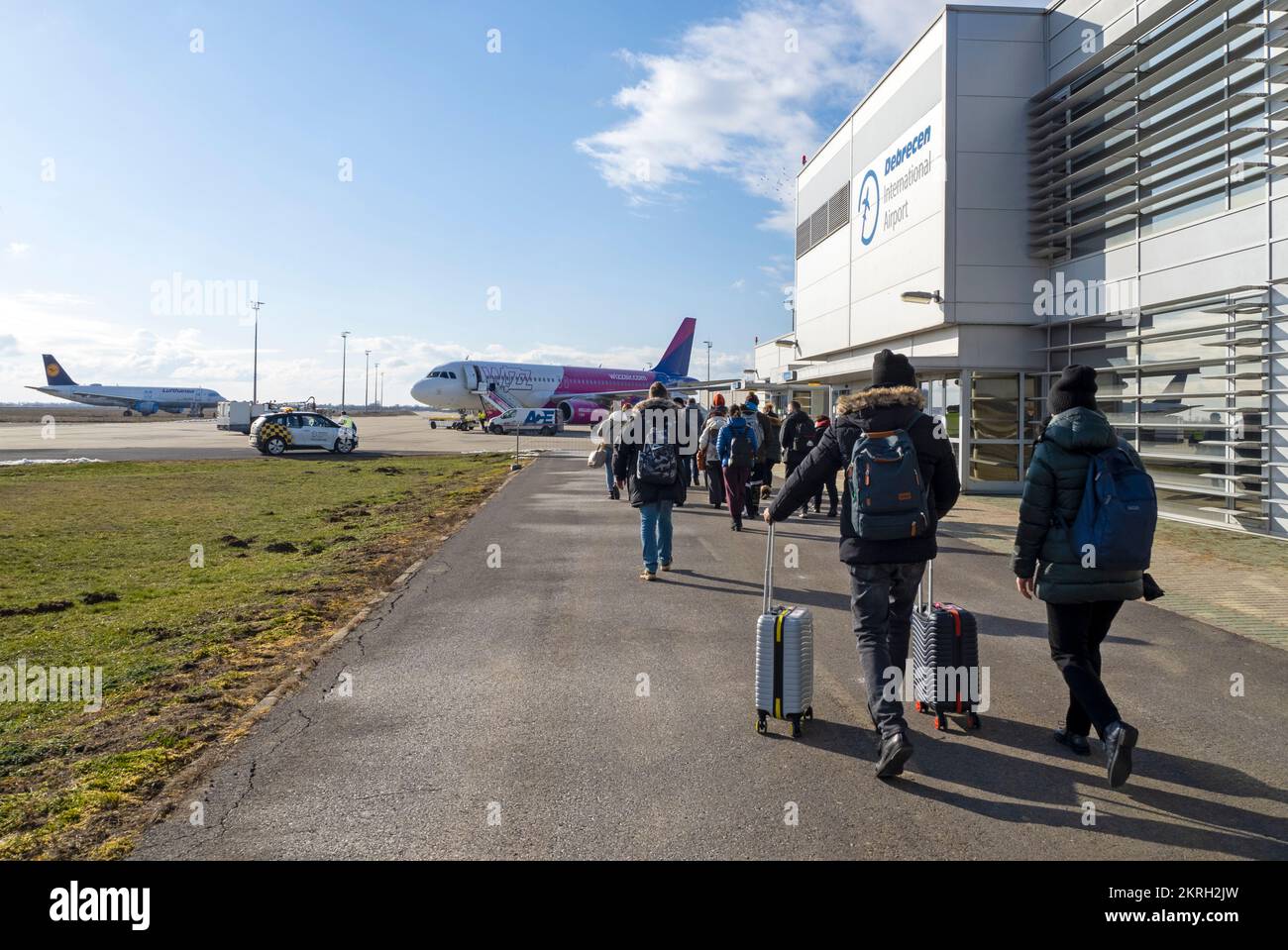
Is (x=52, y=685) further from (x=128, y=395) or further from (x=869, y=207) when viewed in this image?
(x=128, y=395)

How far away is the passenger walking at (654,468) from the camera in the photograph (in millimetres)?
9273

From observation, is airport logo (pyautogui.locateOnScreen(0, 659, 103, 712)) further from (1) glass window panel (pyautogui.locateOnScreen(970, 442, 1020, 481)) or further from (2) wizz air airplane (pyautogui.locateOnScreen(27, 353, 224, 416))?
(2) wizz air airplane (pyautogui.locateOnScreen(27, 353, 224, 416))

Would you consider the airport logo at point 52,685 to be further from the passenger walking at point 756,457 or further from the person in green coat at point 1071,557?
the passenger walking at point 756,457

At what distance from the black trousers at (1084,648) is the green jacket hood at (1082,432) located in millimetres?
795

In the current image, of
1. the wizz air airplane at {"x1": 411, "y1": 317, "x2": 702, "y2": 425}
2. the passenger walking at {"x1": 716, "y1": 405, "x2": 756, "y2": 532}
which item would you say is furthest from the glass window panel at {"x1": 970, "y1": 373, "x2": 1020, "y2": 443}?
the wizz air airplane at {"x1": 411, "y1": 317, "x2": 702, "y2": 425}

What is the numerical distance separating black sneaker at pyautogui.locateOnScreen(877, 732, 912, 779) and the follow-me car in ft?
105

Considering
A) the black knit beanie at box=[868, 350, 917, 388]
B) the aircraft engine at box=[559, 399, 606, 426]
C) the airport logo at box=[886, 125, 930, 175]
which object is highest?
the airport logo at box=[886, 125, 930, 175]

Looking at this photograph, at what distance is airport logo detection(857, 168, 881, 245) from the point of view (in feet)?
78.4

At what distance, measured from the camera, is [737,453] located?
1276 centimetres

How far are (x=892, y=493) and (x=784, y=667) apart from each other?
1.19 metres

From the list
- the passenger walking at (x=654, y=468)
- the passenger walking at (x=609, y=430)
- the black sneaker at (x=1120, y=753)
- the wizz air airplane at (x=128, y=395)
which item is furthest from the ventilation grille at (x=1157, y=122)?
the wizz air airplane at (x=128, y=395)

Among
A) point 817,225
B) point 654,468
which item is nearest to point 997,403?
point 654,468
